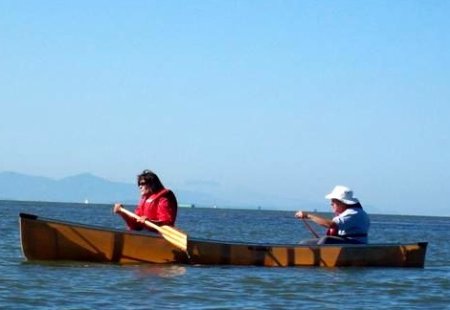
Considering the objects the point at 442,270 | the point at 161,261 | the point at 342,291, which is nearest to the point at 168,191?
the point at 161,261

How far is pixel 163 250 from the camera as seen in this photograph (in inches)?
723

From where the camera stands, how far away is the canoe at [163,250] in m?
17.9

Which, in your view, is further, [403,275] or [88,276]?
[403,275]

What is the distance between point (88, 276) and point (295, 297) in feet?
10.9

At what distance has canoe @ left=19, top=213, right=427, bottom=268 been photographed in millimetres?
17875

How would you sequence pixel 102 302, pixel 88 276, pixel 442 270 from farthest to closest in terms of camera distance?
pixel 442 270
pixel 88 276
pixel 102 302

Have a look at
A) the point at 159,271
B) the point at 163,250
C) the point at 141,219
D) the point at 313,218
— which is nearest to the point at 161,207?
the point at 141,219

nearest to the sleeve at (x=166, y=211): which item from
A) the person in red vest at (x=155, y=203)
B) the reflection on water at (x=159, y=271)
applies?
the person in red vest at (x=155, y=203)

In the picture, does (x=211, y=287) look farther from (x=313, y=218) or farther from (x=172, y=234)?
(x=313, y=218)

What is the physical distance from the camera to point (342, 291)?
15930 millimetres

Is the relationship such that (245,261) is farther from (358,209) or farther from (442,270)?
(442,270)

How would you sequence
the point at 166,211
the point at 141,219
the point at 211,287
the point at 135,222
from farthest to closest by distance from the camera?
1. the point at 135,222
2. the point at 166,211
3. the point at 141,219
4. the point at 211,287

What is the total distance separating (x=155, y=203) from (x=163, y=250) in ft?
2.60

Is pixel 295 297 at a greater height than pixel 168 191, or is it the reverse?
pixel 168 191
